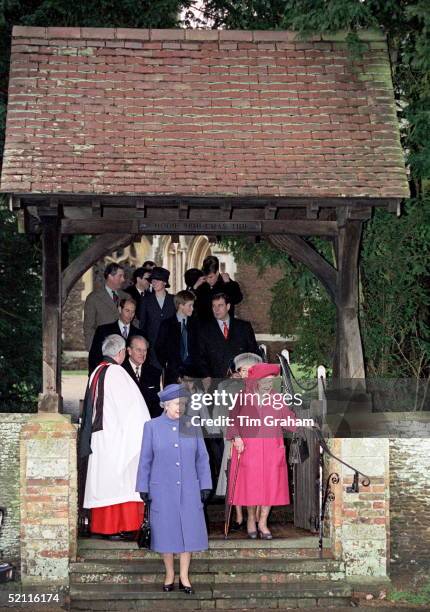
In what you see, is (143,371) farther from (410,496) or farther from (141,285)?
(410,496)

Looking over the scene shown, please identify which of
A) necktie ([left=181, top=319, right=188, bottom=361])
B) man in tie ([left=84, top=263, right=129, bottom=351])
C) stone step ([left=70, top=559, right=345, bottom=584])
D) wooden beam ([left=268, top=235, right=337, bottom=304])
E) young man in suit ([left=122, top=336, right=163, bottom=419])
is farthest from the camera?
man in tie ([left=84, top=263, right=129, bottom=351])

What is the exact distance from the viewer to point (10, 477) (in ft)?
38.6

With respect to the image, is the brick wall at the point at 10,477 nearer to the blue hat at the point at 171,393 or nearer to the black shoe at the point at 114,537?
the black shoe at the point at 114,537

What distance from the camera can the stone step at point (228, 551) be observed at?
1123 cm

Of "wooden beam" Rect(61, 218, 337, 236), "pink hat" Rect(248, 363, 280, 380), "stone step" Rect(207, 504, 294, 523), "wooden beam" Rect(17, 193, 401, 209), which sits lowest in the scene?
"stone step" Rect(207, 504, 294, 523)

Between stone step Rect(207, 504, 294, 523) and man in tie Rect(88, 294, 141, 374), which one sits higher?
man in tie Rect(88, 294, 141, 374)

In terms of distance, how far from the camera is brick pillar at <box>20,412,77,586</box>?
36.7 ft

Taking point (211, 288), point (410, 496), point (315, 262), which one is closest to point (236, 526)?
point (410, 496)

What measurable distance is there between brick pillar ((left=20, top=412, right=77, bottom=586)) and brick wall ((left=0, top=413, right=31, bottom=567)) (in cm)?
53

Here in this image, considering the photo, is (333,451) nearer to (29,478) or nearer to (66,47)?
(29,478)

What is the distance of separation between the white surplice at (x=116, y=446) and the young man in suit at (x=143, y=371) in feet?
1.28

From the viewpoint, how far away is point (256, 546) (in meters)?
11.3

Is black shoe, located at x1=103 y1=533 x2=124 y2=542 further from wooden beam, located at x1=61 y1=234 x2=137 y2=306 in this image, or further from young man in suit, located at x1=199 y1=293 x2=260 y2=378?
wooden beam, located at x1=61 y1=234 x2=137 y2=306

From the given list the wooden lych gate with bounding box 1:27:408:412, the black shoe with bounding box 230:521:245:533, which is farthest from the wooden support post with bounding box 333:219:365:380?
the black shoe with bounding box 230:521:245:533
